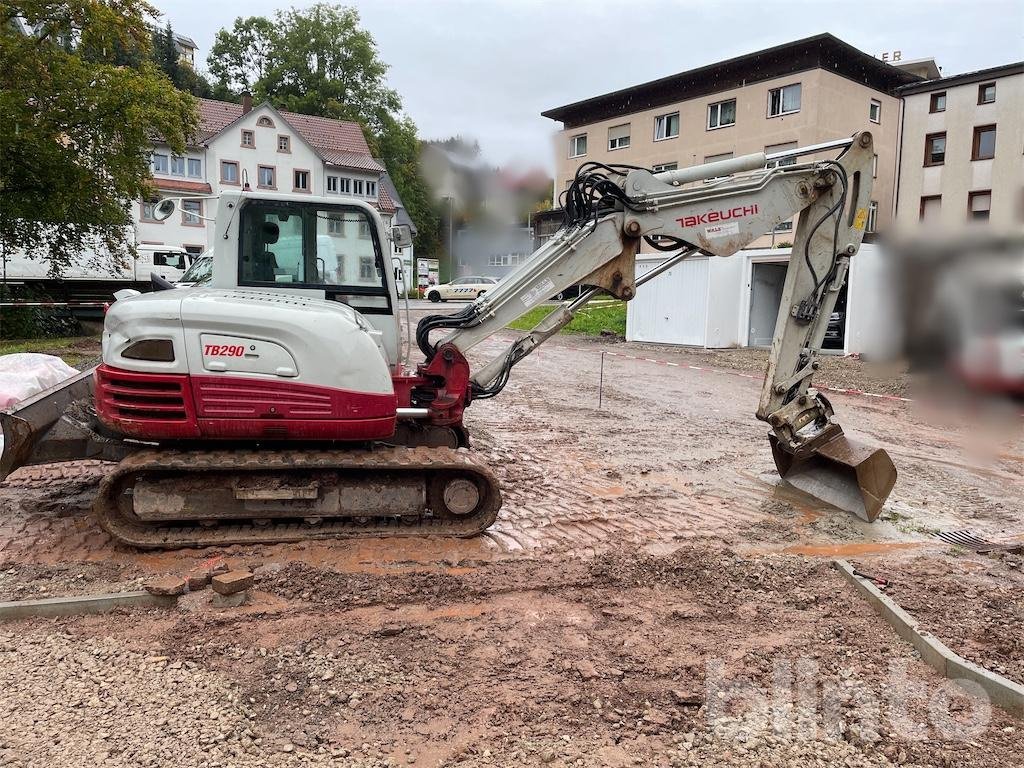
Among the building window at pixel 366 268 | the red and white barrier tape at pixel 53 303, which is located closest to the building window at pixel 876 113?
the building window at pixel 366 268

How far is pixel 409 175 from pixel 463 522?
5212 centimetres

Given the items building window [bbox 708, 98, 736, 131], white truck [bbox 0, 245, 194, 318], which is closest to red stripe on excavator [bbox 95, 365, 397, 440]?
white truck [bbox 0, 245, 194, 318]

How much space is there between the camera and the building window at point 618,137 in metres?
36.9

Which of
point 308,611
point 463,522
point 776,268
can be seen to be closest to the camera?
point 308,611

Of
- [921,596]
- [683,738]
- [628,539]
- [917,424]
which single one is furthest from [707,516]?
[917,424]

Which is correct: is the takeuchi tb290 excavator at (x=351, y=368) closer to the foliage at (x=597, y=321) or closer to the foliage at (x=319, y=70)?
the foliage at (x=597, y=321)

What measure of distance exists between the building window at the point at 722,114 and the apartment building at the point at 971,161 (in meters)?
31.1

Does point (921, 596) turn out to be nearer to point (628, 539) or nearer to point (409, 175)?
point (628, 539)

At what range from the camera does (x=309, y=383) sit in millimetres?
4828

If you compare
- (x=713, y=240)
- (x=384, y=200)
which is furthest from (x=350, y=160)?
(x=713, y=240)

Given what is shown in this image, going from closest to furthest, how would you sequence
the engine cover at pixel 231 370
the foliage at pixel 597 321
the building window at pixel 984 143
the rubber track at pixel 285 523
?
the building window at pixel 984 143
the engine cover at pixel 231 370
the rubber track at pixel 285 523
the foliage at pixel 597 321

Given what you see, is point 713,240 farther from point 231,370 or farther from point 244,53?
point 244,53

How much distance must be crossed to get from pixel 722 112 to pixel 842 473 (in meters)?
29.9

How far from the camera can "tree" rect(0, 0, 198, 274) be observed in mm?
16484
